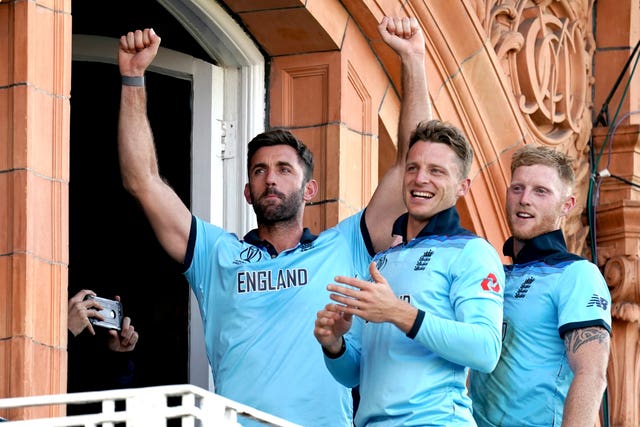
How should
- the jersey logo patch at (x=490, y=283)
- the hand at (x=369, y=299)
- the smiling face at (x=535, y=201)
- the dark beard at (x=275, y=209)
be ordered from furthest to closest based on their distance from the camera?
the dark beard at (x=275, y=209) → the smiling face at (x=535, y=201) → the jersey logo patch at (x=490, y=283) → the hand at (x=369, y=299)

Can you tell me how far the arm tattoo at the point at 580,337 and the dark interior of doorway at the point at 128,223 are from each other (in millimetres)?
2669

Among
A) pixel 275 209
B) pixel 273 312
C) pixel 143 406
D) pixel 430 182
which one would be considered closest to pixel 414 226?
pixel 430 182

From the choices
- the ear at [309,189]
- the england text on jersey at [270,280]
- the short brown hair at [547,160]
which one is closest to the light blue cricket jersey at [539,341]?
the short brown hair at [547,160]

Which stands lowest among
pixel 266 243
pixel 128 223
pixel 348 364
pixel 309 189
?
pixel 348 364

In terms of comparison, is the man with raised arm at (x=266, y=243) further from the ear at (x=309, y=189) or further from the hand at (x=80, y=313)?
the hand at (x=80, y=313)

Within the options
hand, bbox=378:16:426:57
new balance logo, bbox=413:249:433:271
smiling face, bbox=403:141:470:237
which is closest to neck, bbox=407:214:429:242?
smiling face, bbox=403:141:470:237

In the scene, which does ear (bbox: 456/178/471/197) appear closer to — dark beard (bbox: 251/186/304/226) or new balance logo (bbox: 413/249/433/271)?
new balance logo (bbox: 413/249/433/271)

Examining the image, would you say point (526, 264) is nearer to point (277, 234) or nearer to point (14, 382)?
point (277, 234)

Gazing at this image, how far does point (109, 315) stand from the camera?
280 inches

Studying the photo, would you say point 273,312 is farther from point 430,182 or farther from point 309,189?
point 430,182

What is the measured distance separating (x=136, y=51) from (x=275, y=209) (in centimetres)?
73

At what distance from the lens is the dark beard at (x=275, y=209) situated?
6539 mm

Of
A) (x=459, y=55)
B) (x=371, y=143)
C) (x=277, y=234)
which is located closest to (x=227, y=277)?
(x=277, y=234)

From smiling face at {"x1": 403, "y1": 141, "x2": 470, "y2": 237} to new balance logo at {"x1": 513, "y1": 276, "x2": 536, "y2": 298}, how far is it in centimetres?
38
